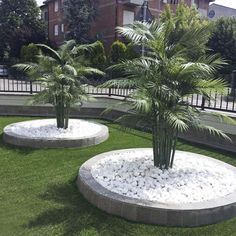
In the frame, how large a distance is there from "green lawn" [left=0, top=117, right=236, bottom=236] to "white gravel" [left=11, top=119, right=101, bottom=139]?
1.88 feet

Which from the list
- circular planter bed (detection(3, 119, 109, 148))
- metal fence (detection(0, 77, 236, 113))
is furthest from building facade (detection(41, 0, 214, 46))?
circular planter bed (detection(3, 119, 109, 148))

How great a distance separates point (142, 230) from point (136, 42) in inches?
105

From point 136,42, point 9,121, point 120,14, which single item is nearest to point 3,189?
point 136,42

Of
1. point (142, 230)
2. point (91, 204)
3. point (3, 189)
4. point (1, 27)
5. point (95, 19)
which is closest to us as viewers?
point (142, 230)

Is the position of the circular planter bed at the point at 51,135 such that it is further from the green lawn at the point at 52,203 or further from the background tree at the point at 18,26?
the background tree at the point at 18,26

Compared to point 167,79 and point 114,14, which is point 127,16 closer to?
point 114,14

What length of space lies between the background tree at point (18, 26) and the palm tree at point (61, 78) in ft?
88.7

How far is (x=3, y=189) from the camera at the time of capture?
459 centimetres

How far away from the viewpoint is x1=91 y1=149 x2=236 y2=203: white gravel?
13.1 ft

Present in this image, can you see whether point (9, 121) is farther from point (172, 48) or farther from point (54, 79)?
point (172, 48)

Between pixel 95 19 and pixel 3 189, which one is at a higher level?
pixel 95 19

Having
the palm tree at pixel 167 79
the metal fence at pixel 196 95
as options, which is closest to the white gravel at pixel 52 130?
the metal fence at pixel 196 95

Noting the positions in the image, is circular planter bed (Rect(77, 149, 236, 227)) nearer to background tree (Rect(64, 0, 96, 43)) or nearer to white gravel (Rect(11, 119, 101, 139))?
white gravel (Rect(11, 119, 101, 139))

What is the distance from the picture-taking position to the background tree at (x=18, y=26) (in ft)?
108
